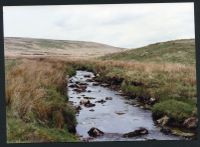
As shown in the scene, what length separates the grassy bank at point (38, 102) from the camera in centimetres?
1060

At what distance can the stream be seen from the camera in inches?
428

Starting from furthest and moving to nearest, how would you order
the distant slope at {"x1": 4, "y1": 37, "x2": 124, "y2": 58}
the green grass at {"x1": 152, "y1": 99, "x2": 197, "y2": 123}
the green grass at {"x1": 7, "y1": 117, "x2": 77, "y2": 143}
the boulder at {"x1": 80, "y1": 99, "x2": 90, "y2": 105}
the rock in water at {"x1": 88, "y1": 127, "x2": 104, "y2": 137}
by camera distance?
the boulder at {"x1": 80, "y1": 99, "x2": 90, "y2": 105} < the distant slope at {"x1": 4, "y1": 37, "x2": 124, "y2": 58} < the green grass at {"x1": 152, "y1": 99, "x2": 197, "y2": 123} < the rock in water at {"x1": 88, "y1": 127, "x2": 104, "y2": 137} < the green grass at {"x1": 7, "y1": 117, "x2": 77, "y2": 143}

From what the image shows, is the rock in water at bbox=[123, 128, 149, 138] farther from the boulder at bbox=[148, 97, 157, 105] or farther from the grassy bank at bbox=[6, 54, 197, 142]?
the boulder at bbox=[148, 97, 157, 105]

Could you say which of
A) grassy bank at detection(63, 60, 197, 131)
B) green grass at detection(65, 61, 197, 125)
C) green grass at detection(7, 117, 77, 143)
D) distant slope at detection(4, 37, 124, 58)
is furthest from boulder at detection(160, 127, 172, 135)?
distant slope at detection(4, 37, 124, 58)

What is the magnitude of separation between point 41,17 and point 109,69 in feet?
5.99

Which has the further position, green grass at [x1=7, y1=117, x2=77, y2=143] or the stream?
the stream

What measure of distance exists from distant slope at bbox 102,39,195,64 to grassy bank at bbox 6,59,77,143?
125cm

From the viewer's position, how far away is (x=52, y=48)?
37.6 ft

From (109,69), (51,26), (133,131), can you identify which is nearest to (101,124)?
(133,131)

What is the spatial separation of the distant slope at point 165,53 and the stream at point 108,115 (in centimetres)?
81

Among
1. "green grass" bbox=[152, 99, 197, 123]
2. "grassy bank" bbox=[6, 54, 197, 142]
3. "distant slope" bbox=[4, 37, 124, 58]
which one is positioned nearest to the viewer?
"grassy bank" bbox=[6, 54, 197, 142]

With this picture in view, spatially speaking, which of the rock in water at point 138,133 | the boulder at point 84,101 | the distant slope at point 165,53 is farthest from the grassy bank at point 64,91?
the rock in water at point 138,133

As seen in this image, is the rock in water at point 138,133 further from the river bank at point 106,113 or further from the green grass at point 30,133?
the green grass at point 30,133

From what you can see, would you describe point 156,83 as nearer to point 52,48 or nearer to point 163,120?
point 163,120
